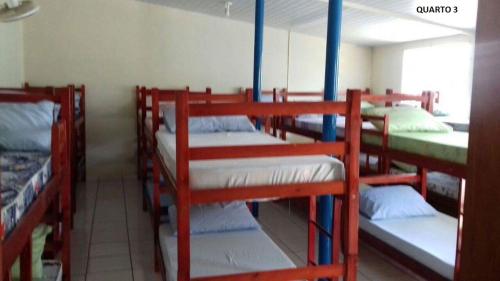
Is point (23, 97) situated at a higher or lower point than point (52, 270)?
higher

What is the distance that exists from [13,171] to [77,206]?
114 inches

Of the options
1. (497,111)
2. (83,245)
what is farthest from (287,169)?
(83,245)

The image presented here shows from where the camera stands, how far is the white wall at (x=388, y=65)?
21.9ft

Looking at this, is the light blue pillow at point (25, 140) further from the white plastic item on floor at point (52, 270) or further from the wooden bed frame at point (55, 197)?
the white plastic item on floor at point (52, 270)

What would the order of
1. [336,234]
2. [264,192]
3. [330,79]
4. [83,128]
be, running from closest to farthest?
[264,192] < [336,234] < [330,79] < [83,128]

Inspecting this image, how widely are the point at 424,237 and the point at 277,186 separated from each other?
5.81ft

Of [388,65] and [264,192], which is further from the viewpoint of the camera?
[388,65]

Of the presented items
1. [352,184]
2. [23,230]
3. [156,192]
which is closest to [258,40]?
[156,192]

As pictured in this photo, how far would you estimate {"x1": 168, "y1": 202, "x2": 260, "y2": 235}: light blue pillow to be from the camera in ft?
10.1

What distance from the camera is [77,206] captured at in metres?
5.03

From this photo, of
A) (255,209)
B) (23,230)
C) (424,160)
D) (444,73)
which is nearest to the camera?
(23,230)

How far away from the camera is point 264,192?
78.5 inches

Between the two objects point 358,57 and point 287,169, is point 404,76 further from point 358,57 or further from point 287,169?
point 287,169

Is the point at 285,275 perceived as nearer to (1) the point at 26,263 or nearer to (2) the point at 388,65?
(1) the point at 26,263
